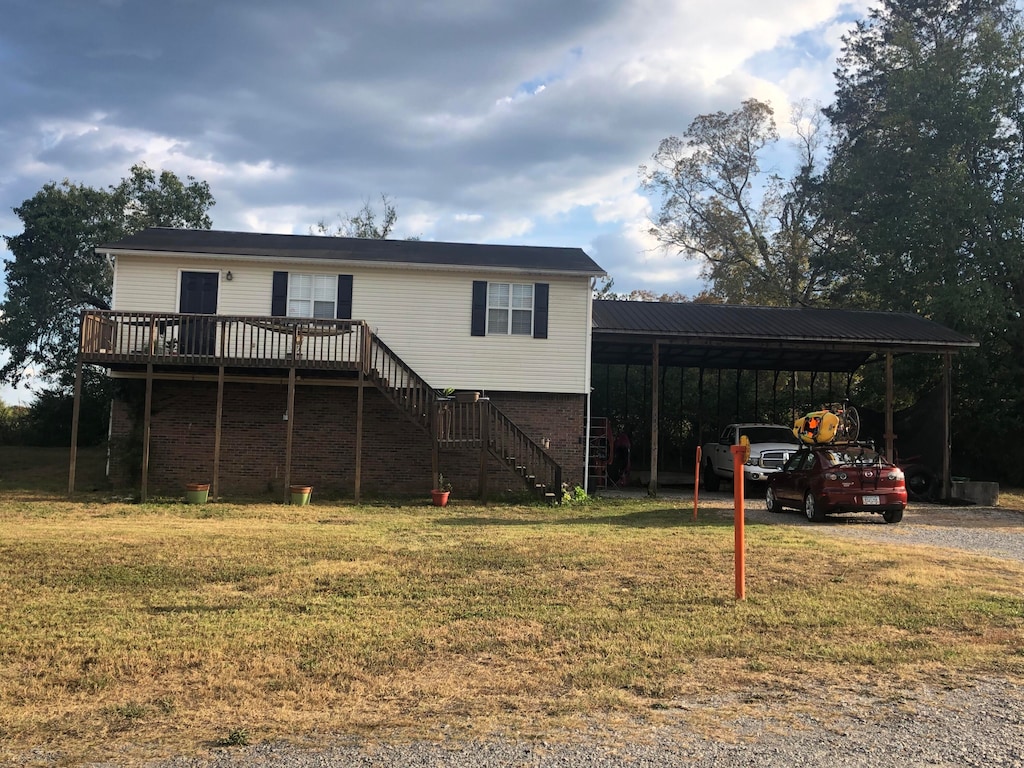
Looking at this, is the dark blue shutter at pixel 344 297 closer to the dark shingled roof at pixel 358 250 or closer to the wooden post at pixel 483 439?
the dark shingled roof at pixel 358 250

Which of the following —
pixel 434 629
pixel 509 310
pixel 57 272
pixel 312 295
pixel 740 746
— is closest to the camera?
pixel 740 746

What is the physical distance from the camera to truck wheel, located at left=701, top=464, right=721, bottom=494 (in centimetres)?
2123

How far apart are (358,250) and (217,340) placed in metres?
3.93

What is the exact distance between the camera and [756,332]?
18.4 meters

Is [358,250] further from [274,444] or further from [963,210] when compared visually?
[963,210]

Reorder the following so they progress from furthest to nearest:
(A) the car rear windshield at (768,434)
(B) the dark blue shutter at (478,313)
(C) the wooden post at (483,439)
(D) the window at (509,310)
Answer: (A) the car rear windshield at (768,434) < (D) the window at (509,310) < (B) the dark blue shutter at (478,313) < (C) the wooden post at (483,439)

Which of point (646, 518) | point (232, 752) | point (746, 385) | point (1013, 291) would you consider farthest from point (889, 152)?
point (232, 752)

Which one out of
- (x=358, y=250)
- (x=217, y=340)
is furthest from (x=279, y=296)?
(x=358, y=250)

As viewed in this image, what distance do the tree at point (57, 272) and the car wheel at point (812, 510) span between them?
25.9 meters

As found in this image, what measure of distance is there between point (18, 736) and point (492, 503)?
12.5m

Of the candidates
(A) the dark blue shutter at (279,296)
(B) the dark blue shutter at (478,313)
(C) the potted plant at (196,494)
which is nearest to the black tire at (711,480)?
(B) the dark blue shutter at (478,313)

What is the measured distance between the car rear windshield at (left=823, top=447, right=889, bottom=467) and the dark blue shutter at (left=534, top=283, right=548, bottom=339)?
6915 millimetres

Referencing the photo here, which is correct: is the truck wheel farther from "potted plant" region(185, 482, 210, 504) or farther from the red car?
"potted plant" region(185, 482, 210, 504)

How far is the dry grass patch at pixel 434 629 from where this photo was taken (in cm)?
449
